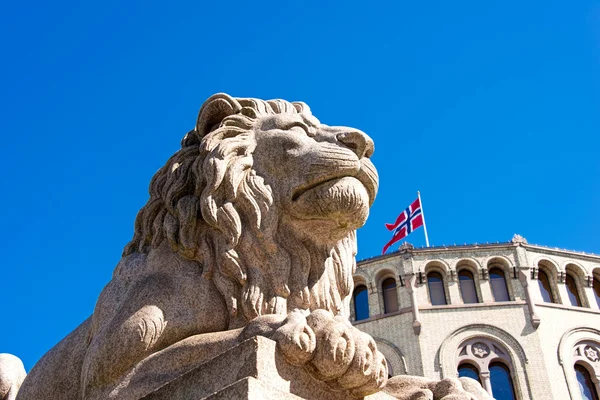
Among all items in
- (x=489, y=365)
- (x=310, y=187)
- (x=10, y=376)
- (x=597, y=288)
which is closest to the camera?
(x=310, y=187)

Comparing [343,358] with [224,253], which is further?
[224,253]

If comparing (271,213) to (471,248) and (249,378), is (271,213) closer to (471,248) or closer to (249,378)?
(249,378)

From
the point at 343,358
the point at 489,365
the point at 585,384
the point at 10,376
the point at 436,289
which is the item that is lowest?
the point at 343,358

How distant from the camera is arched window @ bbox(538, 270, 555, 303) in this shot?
33062 mm

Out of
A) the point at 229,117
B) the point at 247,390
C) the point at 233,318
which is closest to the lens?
the point at 247,390

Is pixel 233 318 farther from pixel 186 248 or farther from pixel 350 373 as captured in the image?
pixel 350 373

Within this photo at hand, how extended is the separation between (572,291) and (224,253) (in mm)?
33150

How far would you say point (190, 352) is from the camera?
3357 mm

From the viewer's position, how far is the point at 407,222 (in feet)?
108

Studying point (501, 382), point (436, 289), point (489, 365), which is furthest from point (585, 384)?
point (436, 289)

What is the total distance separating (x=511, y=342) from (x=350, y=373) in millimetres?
29646

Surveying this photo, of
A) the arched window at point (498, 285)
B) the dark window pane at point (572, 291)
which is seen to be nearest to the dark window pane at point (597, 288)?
the dark window pane at point (572, 291)

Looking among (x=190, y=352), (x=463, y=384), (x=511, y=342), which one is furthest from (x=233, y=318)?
(x=511, y=342)

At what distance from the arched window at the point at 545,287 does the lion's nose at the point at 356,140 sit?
31.2m
